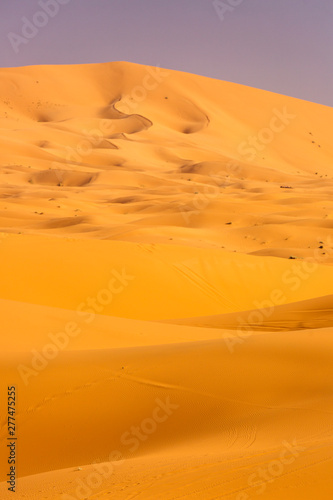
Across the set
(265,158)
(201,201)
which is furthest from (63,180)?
(265,158)

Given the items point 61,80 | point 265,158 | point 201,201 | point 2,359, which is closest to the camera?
point 2,359

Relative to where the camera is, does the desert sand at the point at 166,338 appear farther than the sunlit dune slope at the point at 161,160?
No

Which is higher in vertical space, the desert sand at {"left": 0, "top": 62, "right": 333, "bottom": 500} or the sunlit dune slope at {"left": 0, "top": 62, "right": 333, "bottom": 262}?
the sunlit dune slope at {"left": 0, "top": 62, "right": 333, "bottom": 262}

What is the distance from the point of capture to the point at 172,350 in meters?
6.05

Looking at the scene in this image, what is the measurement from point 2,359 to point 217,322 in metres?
4.30

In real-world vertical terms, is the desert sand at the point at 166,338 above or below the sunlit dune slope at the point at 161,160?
below

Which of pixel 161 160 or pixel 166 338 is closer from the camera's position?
pixel 166 338

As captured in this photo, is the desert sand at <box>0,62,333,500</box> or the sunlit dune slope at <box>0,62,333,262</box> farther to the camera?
the sunlit dune slope at <box>0,62,333,262</box>

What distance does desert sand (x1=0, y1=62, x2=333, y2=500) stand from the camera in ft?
11.4

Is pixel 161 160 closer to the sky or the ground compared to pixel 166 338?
closer to the sky

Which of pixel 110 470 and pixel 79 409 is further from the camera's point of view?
pixel 79 409

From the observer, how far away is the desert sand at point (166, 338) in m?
3.49

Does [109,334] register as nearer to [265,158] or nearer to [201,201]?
[201,201]

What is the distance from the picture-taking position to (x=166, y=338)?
745 cm
